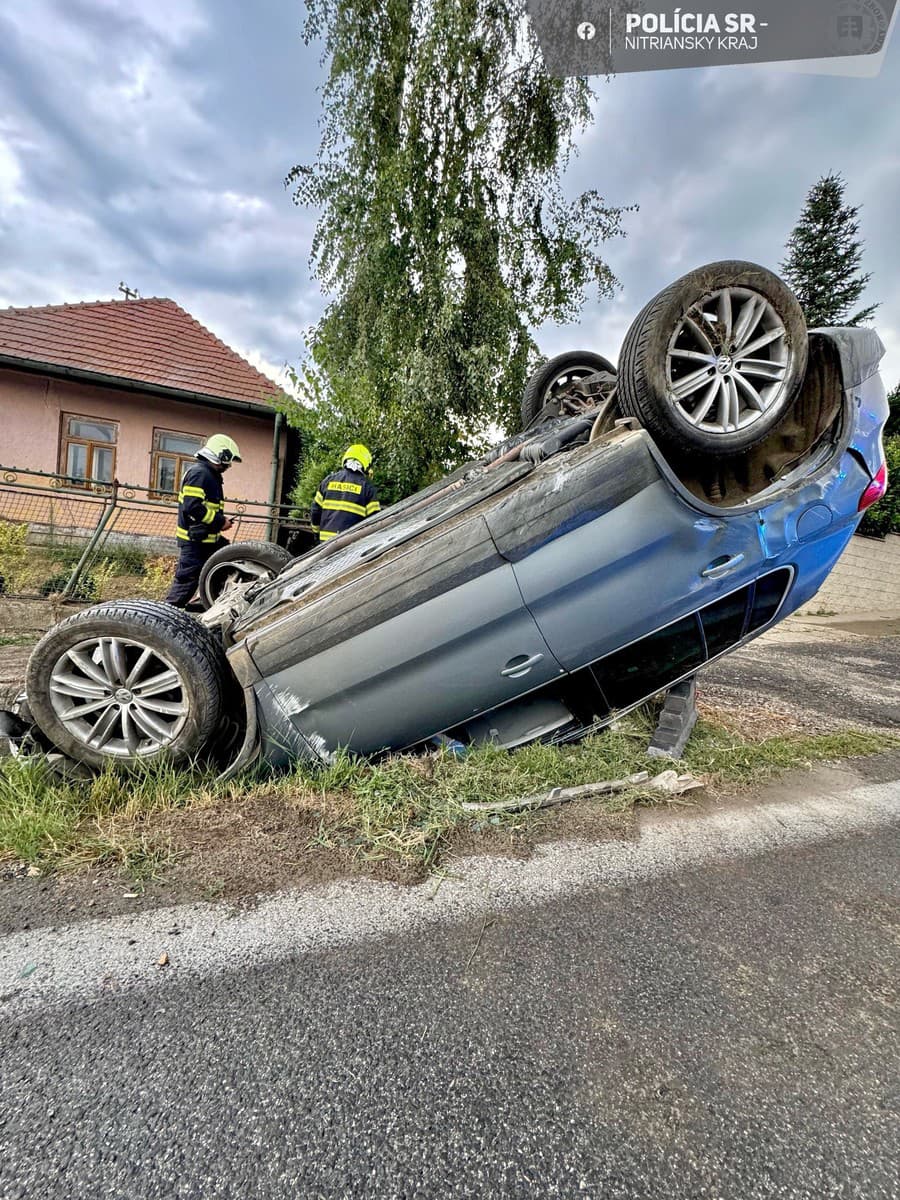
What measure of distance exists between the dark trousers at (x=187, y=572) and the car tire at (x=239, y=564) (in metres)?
0.35

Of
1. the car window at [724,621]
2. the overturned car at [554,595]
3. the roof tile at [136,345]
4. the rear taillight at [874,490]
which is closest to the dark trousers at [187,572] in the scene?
the overturned car at [554,595]

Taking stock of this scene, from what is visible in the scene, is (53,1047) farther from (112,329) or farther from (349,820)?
(112,329)

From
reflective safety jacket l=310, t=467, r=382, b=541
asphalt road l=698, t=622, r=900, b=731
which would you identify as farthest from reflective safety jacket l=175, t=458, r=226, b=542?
asphalt road l=698, t=622, r=900, b=731

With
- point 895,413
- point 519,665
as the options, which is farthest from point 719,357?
point 895,413

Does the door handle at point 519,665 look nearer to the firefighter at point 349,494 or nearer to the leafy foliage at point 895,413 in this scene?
the firefighter at point 349,494

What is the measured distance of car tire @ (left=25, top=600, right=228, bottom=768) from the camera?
7.36 feet

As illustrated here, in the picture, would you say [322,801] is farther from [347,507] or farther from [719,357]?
[347,507]

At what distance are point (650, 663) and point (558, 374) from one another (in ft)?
7.88

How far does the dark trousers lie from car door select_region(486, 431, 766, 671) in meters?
3.65

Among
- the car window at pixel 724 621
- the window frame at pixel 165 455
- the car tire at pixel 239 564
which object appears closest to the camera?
the car window at pixel 724 621

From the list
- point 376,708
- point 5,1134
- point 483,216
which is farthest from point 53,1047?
point 483,216

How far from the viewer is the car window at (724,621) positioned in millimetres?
2449

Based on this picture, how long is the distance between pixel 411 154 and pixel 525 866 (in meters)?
9.27

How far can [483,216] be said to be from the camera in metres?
8.20
